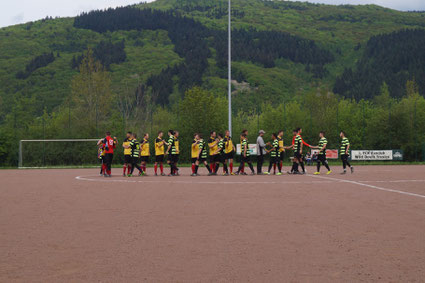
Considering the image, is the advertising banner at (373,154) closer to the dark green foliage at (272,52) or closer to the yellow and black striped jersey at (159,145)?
the yellow and black striped jersey at (159,145)

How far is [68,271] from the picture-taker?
222 inches

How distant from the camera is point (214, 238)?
7480 mm

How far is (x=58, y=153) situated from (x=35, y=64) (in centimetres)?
12539

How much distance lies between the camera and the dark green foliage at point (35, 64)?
14675cm

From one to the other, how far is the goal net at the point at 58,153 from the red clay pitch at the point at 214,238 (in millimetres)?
24104

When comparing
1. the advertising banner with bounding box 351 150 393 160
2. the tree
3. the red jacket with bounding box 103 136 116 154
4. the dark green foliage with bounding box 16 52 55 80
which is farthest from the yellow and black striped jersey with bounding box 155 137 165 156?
the dark green foliage with bounding box 16 52 55 80

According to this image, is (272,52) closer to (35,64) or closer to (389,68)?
(389,68)

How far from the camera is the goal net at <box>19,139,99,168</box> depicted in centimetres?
3672

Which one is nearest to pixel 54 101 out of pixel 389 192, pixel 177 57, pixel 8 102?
pixel 8 102

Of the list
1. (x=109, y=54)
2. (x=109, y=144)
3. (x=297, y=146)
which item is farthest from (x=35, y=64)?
(x=297, y=146)

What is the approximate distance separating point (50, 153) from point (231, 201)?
1089 inches

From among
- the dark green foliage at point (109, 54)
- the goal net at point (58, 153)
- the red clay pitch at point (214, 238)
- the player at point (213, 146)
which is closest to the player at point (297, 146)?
the player at point (213, 146)

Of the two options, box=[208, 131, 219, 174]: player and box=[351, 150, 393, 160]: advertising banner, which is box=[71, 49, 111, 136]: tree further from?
box=[208, 131, 219, 174]: player

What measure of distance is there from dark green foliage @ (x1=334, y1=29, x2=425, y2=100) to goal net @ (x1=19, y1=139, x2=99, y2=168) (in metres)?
111
